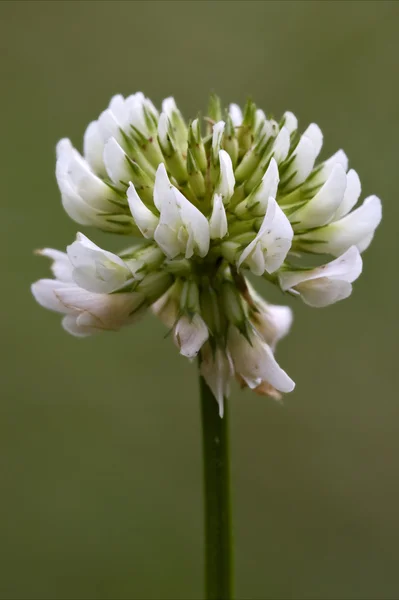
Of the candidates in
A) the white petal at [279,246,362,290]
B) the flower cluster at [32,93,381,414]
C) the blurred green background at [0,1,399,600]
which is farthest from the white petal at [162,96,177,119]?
the blurred green background at [0,1,399,600]

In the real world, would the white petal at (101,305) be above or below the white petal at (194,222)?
below

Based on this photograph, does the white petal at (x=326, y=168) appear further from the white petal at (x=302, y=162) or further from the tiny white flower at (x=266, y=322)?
the tiny white flower at (x=266, y=322)

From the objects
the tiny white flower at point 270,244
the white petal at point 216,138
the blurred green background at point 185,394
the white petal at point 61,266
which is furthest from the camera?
the blurred green background at point 185,394

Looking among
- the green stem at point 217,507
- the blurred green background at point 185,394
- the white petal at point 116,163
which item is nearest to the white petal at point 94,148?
the white petal at point 116,163

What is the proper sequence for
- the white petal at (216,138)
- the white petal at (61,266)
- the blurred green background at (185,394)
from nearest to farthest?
the white petal at (216,138)
the white petal at (61,266)
the blurred green background at (185,394)

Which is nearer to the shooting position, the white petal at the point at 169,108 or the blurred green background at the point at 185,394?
the white petal at the point at 169,108

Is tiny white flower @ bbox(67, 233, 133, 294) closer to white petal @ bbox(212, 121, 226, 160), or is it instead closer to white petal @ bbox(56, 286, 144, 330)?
white petal @ bbox(56, 286, 144, 330)
